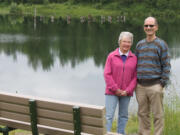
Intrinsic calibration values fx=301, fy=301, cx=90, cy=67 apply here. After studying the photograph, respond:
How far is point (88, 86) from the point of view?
→ 51.1 feet

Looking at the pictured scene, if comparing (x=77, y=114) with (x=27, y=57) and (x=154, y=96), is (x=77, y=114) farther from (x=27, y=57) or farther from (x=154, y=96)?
(x=27, y=57)

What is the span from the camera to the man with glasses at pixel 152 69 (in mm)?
4227

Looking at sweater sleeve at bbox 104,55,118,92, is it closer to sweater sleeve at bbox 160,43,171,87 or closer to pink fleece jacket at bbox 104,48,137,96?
pink fleece jacket at bbox 104,48,137,96

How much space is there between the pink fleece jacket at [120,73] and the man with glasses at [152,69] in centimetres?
9

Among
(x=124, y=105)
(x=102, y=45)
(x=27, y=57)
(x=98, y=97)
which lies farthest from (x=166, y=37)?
(x=124, y=105)

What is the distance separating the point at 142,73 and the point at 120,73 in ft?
1.06

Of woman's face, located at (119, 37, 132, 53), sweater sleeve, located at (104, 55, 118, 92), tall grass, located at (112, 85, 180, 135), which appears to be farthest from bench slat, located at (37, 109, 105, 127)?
tall grass, located at (112, 85, 180, 135)

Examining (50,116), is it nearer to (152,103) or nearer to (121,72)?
(121,72)

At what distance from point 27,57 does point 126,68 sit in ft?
65.0

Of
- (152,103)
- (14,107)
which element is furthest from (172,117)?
(14,107)

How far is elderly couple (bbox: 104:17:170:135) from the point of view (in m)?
4.25

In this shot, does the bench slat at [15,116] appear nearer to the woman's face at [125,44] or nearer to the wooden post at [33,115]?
the wooden post at [33,115]

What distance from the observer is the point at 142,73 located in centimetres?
434

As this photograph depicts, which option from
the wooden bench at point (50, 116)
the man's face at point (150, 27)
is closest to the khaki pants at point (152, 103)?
the man's face at point (150, 27)
